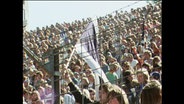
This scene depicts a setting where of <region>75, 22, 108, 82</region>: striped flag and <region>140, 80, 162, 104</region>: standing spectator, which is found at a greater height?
<region>75, 22, 108, 82</region>: striped flag

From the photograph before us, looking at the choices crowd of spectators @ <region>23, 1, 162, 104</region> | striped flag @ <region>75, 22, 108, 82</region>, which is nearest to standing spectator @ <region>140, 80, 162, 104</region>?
crowd of spectators @ <region>23, 1, 162, 104</region>

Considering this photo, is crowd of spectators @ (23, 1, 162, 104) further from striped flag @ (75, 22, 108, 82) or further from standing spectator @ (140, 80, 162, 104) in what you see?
striped flag @ (75, 22, 108, 82)

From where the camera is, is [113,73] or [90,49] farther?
[113,73]

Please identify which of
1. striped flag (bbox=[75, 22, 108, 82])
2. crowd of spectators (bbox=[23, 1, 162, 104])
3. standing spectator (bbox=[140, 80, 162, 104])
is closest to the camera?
standing spectator (bbox=[140, 80, 162, 104])

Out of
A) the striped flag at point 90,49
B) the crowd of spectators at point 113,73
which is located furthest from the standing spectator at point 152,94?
the striped flag at point 90,49

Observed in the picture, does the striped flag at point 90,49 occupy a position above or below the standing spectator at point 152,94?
above

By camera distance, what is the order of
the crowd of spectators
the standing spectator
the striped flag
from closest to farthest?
the standing spectator → the crowd of spectators → the striped flag

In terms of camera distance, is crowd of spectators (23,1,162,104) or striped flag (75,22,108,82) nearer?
crowd of spectators (23,1,162,104)

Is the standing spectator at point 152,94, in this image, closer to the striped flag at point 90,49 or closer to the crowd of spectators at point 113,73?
the crowd of spectators at point 113,73

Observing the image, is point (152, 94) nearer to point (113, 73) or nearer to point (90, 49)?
point (90, 49)

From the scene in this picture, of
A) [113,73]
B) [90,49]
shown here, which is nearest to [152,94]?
[90,49]
